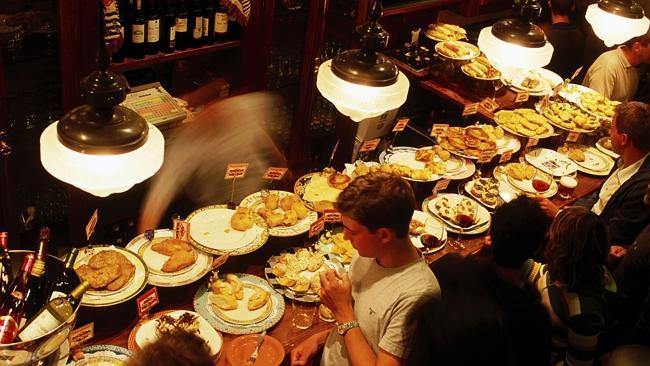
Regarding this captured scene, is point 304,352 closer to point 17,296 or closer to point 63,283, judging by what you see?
point 63,283

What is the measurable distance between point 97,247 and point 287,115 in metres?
2.12

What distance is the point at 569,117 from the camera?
455cm

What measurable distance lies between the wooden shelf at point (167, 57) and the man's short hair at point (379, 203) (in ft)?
5.34

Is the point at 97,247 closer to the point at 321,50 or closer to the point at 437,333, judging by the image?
the point at 437,333

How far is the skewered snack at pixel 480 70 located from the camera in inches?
184

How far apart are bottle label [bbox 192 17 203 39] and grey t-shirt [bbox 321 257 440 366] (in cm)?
188

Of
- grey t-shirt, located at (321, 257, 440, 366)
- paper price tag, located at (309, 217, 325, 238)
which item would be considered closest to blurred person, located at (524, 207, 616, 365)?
grey t-shirt, located at (321, 257, 440, 366)

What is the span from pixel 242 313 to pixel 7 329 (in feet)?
3.09

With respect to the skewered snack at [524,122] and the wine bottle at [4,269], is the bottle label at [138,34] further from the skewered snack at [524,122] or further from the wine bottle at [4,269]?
the skewered snack at [524,122]

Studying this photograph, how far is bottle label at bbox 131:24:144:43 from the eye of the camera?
3436mm

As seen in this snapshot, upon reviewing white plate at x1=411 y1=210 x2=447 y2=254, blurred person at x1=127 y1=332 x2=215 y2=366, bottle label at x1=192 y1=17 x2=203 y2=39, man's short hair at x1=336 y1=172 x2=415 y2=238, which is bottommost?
white plate at x1=411 y1=210 x2=447 y2=254

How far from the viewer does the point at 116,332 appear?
8.36 ft

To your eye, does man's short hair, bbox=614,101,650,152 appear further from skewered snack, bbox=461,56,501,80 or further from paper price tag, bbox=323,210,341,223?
paper price tag, bbox=323,210,341,223

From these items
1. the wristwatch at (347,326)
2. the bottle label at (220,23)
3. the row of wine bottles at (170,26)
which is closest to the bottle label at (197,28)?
the row of wine bottles at (170,26)
